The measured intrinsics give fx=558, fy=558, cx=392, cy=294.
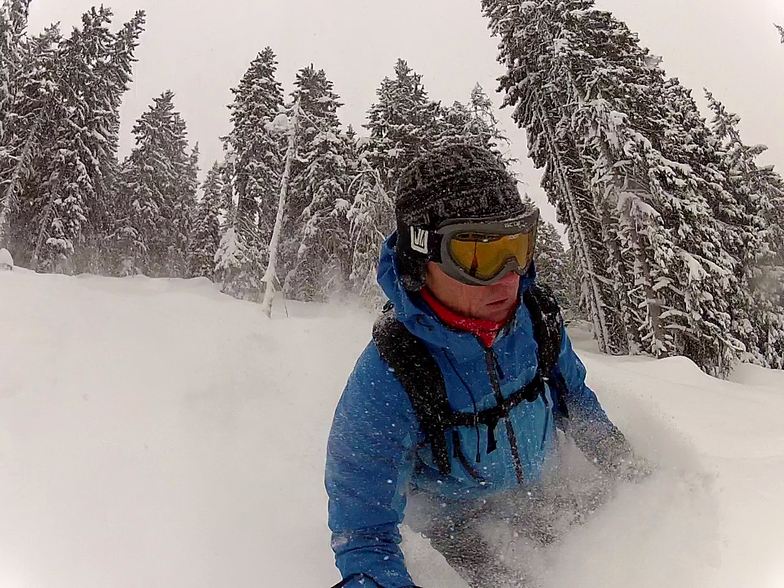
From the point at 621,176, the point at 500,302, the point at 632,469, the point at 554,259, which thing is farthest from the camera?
the point at 554,259

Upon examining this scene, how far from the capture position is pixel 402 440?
2.08m

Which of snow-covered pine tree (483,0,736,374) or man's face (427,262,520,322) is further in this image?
snow-covered pine tree (483,0,736,374)

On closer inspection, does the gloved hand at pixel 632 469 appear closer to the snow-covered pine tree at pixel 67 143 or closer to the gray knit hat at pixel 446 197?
the gray knit hat at pixel 446 197

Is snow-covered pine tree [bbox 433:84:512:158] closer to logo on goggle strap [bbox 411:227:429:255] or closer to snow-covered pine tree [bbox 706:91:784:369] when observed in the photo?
snow-covered pine tree [bbox 706:91:784:369]

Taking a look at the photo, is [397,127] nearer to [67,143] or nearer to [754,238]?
[754,238]

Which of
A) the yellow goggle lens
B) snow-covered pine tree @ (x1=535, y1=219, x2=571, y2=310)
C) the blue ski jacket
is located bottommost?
the blue ski jacket

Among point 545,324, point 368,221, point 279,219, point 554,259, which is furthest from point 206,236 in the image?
point 545,324

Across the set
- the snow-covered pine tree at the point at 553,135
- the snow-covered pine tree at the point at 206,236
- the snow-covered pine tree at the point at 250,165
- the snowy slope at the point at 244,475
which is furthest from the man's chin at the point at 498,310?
the snow-covered pine tree at the point at 206,236

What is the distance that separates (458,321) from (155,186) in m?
32.2

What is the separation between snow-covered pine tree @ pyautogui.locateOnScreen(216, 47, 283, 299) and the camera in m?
24.3

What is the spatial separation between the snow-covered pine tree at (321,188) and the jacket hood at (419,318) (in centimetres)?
1997

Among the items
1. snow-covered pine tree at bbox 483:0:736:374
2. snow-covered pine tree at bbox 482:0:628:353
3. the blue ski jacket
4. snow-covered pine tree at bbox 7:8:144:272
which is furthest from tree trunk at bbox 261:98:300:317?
the blue ski jacket

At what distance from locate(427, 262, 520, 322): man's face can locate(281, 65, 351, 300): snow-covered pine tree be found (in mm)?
20043

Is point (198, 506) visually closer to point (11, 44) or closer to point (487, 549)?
point (487, 549)
